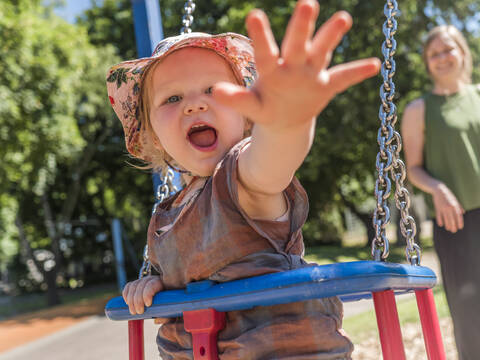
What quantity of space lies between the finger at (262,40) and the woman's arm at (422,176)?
5.25 feet

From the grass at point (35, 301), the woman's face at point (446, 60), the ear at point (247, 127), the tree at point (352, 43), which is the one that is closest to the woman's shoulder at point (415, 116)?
the woman's face at point (446, 60)

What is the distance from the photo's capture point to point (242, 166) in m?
1.10

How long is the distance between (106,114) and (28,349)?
23.9ft

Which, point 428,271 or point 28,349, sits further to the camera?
point 28,349

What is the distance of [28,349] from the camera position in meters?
8.37

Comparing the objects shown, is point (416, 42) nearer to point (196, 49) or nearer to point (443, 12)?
point (443, 12)

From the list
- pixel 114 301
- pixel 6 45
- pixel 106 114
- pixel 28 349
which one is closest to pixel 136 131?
pixel 114 301

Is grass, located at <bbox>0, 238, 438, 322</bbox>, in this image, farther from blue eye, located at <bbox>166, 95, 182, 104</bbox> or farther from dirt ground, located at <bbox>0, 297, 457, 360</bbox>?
blue eye, located at <bbox>166, 95, 182, 104</bbox>

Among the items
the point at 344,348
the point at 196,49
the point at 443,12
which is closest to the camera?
the point at 344,348

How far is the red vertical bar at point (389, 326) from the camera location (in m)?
1.10

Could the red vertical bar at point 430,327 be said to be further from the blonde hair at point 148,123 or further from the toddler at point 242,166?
the blonde hair at point 148,123

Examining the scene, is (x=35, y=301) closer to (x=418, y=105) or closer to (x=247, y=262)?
→ (x=418, y=105)

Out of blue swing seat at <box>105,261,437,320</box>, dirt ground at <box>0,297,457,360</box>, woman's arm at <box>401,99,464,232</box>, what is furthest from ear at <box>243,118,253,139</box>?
dirt ground at <box>0,297,457,360</box>

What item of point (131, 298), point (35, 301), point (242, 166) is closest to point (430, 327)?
point (242, 166)
